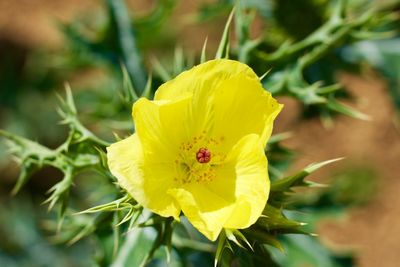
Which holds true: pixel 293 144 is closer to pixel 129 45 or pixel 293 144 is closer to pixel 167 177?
pixel 129 45

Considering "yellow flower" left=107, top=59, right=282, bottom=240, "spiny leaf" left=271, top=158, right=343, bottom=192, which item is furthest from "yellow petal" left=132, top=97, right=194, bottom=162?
"spiny leaf" left=271, top=158, right=343, bottom=192

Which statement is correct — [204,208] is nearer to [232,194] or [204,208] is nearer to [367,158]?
[232,194]

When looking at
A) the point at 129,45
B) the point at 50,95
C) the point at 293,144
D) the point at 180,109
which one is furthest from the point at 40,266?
the point at 180,109

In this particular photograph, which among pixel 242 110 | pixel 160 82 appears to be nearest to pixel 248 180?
pixel 242 110

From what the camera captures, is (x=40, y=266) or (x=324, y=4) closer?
(x=324, y=4)

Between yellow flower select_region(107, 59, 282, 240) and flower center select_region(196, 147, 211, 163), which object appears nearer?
yellow flower select_region(107, 59, 282, 240)

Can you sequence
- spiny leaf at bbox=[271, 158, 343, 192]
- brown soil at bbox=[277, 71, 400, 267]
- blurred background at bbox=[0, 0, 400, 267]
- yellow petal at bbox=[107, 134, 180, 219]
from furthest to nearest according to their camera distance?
brown soil at bbox=[277, 71, 400, 267], blurred background at bbox=[0, 0, 400, 267], spiny leaf at bbox=[271, 158, 343, 192], yellow petal at bbox=[107, 134, 180, 219]

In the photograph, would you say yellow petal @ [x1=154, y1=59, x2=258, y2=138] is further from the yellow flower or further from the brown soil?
the brown soil
